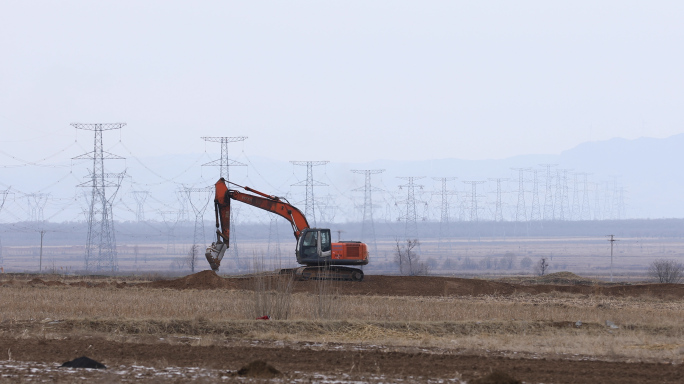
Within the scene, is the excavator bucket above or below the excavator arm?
below

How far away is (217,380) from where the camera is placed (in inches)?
560

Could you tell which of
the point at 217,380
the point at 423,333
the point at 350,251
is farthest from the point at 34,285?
the point at 217,380

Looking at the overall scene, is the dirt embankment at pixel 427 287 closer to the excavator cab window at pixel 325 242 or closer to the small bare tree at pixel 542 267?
the excavator cab window at pixel 325 242

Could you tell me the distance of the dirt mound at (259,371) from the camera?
14633mm

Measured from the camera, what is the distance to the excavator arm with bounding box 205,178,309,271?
38562 mm

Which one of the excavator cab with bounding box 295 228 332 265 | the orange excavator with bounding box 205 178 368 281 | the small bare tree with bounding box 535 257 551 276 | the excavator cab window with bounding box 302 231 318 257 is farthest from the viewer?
the small bare tree with bounding box 535 257 551 276

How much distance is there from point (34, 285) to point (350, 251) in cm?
1615

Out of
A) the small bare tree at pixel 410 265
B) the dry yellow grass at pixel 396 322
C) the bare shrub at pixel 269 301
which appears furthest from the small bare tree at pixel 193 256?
the bare shrub at pixel 269 301

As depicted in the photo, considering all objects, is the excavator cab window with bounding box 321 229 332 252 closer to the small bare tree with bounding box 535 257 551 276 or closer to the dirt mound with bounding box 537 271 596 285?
the dirt mound with bounding box 537 271 596 285

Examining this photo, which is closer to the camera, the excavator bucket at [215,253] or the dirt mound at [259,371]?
the dirt mound at [259,371]

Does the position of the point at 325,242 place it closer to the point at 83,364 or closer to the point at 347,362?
the point at 347,362

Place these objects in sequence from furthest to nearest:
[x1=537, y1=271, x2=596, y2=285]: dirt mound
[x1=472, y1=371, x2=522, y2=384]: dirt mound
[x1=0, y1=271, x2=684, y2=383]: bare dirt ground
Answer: [x1=537, y1=271, x2=596, y2=285]: dirt mound < [x1=0, y1=271, x2=684, y2=383]: bare dirt ground < [x1=472, y1=371, x2=522, y2=384]: dirt mound

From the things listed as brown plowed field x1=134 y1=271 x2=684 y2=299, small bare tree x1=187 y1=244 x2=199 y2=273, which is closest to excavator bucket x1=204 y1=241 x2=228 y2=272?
brown plowed field x1=134 y1=271 x2=684 y2=299

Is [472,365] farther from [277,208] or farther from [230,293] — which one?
[277,208]
